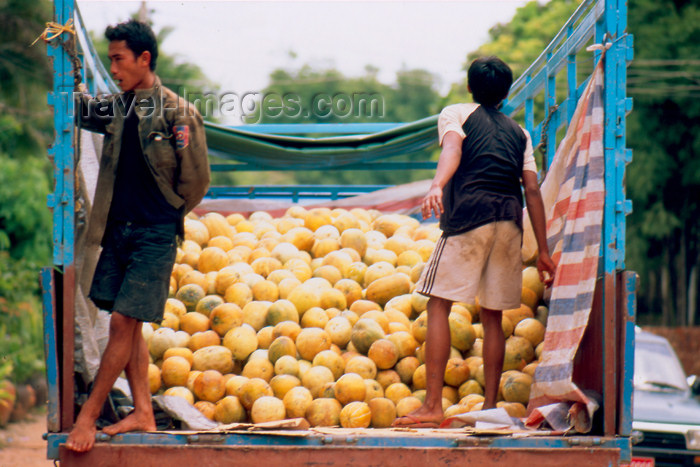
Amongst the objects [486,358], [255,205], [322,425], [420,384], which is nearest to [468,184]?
[486,358]

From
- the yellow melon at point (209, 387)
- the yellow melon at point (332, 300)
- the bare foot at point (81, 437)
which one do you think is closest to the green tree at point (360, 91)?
the yellow melon at point (332, 300)

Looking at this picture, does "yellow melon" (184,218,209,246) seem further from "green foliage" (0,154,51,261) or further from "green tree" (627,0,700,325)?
"green tree" (627,0,700,325)

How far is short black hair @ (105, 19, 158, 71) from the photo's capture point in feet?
11.4

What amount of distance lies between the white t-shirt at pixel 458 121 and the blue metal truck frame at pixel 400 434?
66 cm

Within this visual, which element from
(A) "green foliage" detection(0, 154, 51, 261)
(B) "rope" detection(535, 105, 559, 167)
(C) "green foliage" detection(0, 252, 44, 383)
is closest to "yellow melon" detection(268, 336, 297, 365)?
(B) "rope" detection(535, 105, 559, 167)

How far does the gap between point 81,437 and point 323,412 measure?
121 centimetres

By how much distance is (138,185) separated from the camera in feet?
11.5

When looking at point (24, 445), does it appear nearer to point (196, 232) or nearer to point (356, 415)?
point (196, 232)

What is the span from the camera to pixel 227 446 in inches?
122

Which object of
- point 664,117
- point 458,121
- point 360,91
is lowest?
point 458,121

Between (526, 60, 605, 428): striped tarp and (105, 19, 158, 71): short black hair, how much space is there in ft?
6.74

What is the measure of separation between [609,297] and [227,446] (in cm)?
171

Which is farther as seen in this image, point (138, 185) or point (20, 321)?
point (20, 321)

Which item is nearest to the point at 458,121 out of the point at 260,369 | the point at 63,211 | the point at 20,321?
the point at 260,369
